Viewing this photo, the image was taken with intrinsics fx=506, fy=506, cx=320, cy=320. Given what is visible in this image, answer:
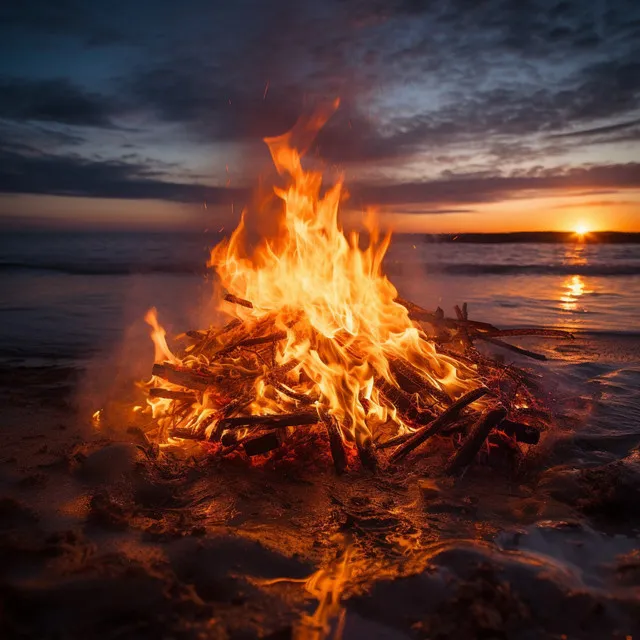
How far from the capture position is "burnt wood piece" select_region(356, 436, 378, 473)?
4106 mm

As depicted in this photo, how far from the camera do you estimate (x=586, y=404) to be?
223 inches

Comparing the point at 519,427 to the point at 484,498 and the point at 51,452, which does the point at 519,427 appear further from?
the point at 51,452

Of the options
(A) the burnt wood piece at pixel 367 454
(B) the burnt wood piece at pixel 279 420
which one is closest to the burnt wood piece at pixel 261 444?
(B) the burnt wood piece at pixel 279 420

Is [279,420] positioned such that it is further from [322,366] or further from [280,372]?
[322,366]

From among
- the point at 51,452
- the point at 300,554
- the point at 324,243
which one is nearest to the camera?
the point at 300,554

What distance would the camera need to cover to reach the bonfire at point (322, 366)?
4273 millimetres

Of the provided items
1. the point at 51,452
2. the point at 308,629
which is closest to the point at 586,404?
the point at 308,629

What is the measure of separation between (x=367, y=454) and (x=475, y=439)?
87cm

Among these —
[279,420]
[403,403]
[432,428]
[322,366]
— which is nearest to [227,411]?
[279,420]

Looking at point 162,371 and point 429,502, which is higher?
point 162,371

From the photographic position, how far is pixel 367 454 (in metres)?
4.15

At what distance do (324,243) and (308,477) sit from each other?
299 cm

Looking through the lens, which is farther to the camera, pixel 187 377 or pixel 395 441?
pixel 187 377

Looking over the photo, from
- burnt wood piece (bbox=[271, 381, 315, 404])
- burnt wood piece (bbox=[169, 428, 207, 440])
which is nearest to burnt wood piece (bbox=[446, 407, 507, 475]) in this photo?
burnt wood piece (bbox=[271, 381, 315, 404])
